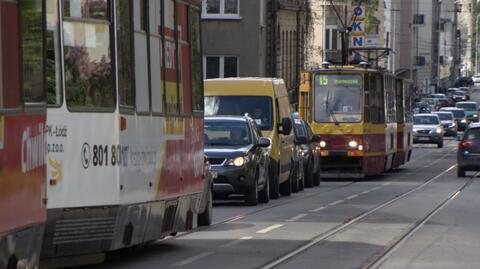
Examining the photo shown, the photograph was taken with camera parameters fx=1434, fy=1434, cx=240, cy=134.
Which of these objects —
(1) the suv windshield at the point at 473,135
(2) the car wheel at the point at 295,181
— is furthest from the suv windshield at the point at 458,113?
(2) the car wheel at the point at 295,181

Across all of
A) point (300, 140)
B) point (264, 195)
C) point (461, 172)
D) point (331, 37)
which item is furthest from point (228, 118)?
point (331, 37)

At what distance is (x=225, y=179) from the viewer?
2545cm

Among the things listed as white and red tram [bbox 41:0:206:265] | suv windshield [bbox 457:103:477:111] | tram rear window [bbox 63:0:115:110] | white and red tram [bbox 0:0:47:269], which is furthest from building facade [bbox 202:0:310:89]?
white and red tram [bbox 0:0:47:269]

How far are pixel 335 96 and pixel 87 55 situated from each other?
2628 cm

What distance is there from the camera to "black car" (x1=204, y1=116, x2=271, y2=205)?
25.4 metres

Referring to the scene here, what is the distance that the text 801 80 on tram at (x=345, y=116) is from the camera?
124ft

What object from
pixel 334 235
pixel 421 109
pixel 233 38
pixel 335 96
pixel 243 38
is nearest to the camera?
pixel 334 235

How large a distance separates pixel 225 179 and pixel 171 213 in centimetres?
1032

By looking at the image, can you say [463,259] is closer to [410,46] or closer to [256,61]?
[256,61]

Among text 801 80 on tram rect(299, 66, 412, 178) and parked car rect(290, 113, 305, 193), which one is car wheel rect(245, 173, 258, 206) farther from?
text 801 80 on tram rect(299, 66, 412, 178)

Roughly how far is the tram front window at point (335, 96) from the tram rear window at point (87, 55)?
25.8 meters

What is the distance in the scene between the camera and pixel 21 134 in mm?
9500

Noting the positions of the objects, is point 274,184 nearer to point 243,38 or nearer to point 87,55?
point 87,55

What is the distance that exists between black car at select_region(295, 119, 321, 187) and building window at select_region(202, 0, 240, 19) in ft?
74.0
